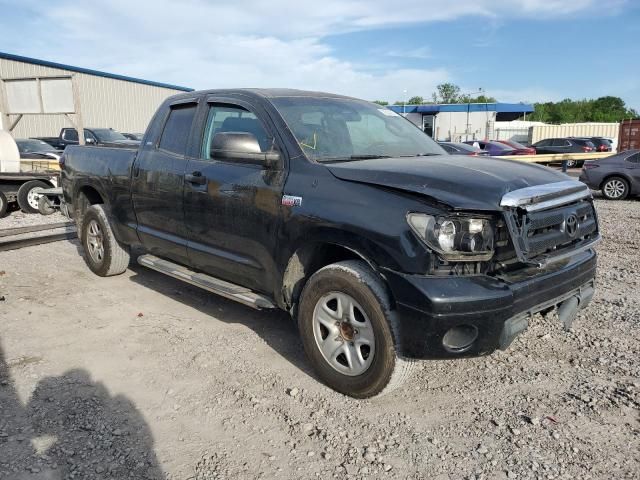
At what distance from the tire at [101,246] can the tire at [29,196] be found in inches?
195

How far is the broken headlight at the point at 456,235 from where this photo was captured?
2924mm

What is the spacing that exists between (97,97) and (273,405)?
33200 millimetres

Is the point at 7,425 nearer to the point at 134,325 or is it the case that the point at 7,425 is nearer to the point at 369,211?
the point at 134,325

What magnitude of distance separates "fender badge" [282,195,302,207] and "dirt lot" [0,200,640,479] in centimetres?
119

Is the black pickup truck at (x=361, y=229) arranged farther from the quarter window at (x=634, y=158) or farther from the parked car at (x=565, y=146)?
the parked car at (x=565, y=146)

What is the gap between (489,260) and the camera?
300 centimetres

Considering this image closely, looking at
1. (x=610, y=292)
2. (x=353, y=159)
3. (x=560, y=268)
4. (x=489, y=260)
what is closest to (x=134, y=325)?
(x=353, y=159)

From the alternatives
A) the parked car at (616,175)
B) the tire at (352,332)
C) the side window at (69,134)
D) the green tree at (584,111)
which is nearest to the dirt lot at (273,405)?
the tire at (352,332)

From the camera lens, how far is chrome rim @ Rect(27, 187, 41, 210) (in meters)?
10.4

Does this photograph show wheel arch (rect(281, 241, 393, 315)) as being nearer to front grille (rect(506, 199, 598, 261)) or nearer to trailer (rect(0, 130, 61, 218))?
front grille (rect(506, 199, 598, 261))

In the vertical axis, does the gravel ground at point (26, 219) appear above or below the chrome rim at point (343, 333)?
below

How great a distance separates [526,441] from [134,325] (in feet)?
10.8

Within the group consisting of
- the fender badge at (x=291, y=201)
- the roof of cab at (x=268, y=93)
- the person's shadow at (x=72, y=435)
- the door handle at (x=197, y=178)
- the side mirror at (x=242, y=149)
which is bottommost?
the person's shadow at (x=72, y=435)

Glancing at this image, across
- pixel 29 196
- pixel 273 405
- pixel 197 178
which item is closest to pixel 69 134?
pixel 29 196
